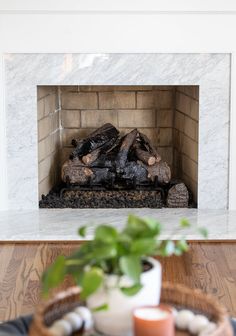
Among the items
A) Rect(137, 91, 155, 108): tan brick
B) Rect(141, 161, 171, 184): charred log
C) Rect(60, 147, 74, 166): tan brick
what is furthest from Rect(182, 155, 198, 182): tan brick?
Rect(60, 147, 74, 166): tan brick

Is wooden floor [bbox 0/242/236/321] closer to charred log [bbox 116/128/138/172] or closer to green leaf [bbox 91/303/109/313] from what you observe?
charred log [bbox 116/128/138/172]

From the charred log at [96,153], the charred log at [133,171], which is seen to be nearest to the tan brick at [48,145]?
the charred log at [96,153]

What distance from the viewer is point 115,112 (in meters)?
4.43

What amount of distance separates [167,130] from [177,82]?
625 millimetres

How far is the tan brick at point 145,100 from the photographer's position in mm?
4418

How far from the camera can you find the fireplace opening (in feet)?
13.5

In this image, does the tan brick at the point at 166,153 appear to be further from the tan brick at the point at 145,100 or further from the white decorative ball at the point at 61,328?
the white decorative ball at the point at 61,328

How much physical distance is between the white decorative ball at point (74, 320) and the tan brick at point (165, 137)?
→ 306 cm

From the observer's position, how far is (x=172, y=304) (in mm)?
1562

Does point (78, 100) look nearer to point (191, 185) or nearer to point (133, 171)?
point (133, 171)

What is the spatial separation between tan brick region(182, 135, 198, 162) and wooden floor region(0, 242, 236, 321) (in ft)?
2.20

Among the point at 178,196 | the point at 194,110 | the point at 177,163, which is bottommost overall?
the point at 178,196

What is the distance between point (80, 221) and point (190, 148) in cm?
82

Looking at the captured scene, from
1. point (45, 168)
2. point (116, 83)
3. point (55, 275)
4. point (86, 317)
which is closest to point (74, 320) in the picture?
point (86, 317)
